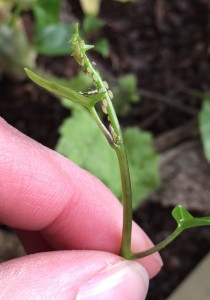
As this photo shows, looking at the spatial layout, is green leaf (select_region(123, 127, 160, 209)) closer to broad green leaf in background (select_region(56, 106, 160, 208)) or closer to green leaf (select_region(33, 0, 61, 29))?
broad green leaf in background (select_region(56, 106, 160, 208))

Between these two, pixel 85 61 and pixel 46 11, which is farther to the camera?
pixel 46 11

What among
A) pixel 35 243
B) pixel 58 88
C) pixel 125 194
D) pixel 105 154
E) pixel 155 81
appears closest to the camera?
pixel 58 88

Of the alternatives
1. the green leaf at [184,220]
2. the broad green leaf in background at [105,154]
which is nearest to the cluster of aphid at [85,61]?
the green leaf at [184,220]

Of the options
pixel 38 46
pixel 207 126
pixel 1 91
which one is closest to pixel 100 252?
pixel 207 126

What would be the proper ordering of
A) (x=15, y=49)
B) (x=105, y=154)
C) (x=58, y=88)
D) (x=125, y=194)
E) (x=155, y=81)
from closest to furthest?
(x=58, y=88), (x=125, y=194), (x=105, y=154), (x=15, y=49), (x=155, y=81)

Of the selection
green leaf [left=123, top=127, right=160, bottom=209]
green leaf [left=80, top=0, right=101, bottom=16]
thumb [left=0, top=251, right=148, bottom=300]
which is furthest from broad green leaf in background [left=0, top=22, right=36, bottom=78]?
thumb [left=0, top=251, right=148, bottom=300]

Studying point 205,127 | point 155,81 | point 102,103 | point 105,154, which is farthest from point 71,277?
point 155,81

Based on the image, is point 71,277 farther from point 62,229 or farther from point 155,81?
point 155,81
